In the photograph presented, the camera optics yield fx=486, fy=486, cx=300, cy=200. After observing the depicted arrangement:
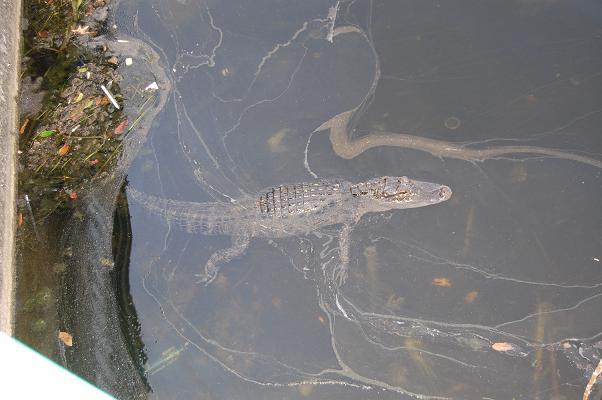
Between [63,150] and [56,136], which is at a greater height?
[56,136]

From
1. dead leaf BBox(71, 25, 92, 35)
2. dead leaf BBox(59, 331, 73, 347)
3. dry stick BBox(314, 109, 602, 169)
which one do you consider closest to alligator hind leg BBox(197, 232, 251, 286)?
dry stick BBox(314, 109, 602, 169)

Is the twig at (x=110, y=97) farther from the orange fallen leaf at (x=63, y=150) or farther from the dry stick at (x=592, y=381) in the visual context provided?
the dry stick at (x=592, y=381)

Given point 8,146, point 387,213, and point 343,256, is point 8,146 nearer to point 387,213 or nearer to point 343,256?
point 343,256

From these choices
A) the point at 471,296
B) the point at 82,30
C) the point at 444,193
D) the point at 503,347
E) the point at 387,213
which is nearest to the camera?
the point at 503,347

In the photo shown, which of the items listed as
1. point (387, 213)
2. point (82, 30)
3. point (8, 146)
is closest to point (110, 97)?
point (82, 30)

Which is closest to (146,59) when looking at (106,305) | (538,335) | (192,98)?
(192,98)

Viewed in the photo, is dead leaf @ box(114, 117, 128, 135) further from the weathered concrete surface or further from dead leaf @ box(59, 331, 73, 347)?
dead leaf @ box(59, 331, 73, 347)

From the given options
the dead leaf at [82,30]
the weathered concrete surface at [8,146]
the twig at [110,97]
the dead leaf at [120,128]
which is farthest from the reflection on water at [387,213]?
the weathered concrete surface at [8,146]
